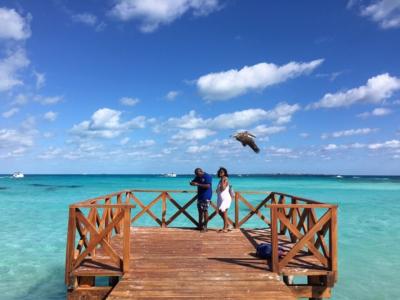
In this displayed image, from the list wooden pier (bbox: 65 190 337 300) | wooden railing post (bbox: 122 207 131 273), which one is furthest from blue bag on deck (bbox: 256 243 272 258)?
wooden railing post (bbox: 122 207 131 273)

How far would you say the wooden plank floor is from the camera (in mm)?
5320

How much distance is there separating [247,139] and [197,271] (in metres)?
3.55

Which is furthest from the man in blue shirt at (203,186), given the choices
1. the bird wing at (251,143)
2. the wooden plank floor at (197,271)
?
the bird wing at (251,143)

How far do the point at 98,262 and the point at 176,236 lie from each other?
9.85 ft

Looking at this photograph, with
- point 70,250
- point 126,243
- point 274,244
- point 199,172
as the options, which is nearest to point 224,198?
point 199,172

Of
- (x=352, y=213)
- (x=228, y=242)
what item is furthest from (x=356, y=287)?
(x=352, y=213)

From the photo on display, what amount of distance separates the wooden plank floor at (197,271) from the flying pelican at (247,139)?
223cm

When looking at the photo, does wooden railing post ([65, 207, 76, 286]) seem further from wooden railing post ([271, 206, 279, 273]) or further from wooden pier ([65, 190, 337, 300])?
wooden railing post ([271, 206, 279, 273])

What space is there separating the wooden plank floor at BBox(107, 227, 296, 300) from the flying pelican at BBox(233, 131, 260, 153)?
2.23 m

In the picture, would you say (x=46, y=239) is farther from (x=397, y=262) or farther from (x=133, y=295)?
(x=397, y=262)

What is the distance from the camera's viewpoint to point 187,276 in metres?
6.06

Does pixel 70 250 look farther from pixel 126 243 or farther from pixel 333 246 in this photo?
pixel 333 246

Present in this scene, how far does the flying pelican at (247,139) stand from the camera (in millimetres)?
8690

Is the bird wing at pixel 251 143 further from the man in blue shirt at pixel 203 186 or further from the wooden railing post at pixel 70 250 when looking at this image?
the wooden railing post at pixel 70 250
